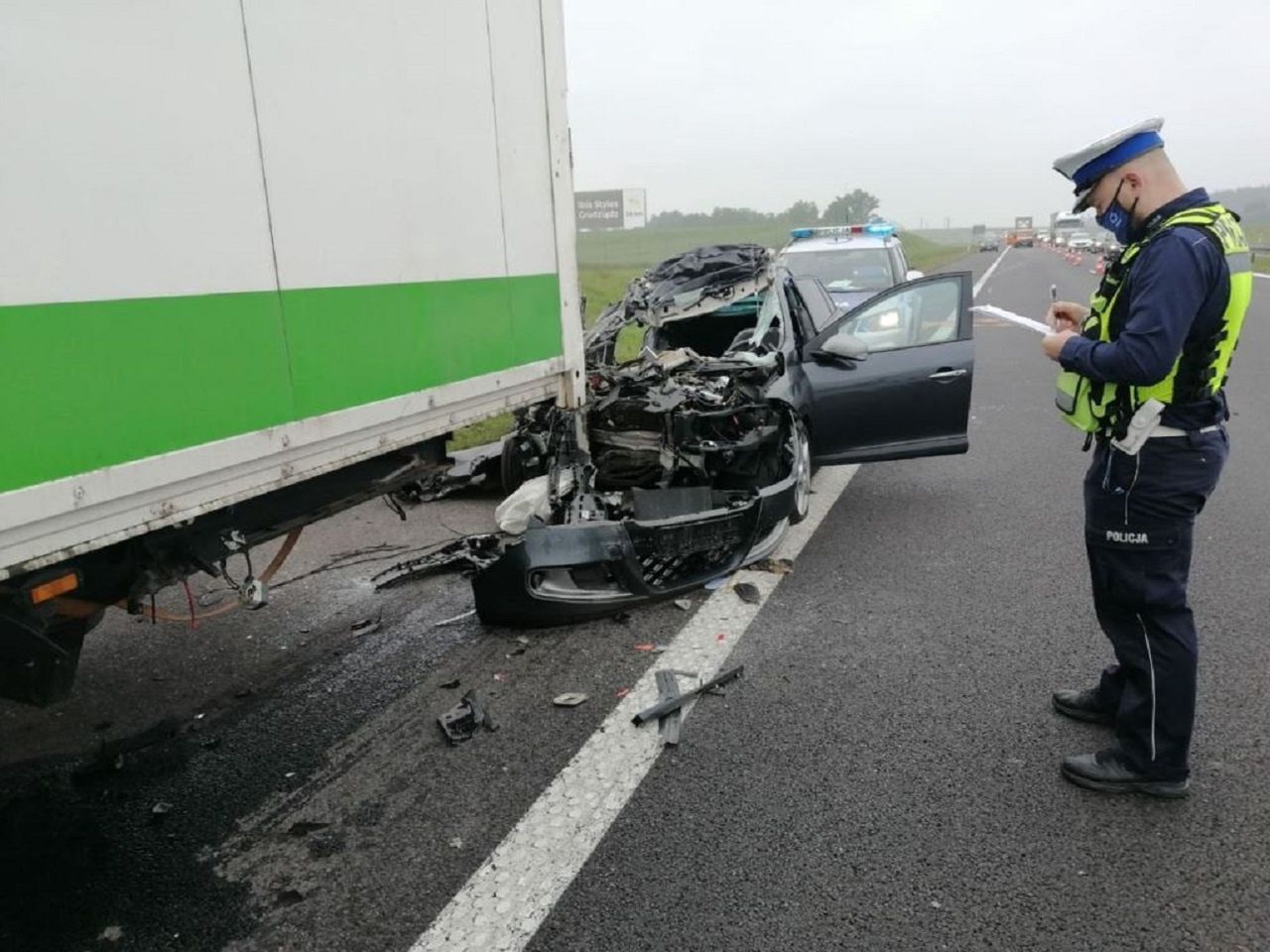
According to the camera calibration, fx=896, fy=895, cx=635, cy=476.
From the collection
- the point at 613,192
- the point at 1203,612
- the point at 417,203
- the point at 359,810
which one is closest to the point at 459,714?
the point at 359,810

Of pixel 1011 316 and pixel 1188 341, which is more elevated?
pixel 1188 341

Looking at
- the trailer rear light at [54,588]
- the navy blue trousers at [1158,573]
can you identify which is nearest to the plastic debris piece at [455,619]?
the trailer rear light at [54,588]

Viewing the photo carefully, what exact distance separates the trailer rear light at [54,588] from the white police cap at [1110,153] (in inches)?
121

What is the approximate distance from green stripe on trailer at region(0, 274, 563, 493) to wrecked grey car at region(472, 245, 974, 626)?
1201 millimetres

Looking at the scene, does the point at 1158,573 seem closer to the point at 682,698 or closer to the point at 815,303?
the point at 682,698

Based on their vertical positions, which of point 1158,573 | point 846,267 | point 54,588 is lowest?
point 1158,573

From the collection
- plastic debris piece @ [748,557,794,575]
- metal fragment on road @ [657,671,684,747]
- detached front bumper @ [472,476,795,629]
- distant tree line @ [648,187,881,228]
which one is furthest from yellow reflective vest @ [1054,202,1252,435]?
distant tree line @ [648,187,881,228]

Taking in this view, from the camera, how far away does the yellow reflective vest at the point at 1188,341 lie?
8.41 ft

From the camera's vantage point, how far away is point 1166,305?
247 centimetres

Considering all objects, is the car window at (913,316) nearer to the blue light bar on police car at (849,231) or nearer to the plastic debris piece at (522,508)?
the plastic debris piece at (522,508)

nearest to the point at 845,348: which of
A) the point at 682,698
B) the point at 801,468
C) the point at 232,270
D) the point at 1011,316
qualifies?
the point at 801,468

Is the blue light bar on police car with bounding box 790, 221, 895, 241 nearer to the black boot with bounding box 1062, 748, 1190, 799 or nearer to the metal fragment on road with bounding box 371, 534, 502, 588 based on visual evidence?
the metal fragment on road with bounding box 371, 534, 502, 588

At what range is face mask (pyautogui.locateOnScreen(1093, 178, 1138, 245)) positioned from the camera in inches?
108

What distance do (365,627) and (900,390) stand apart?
Result: 3482 millimetres
